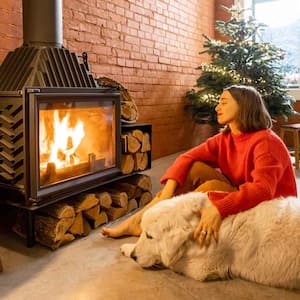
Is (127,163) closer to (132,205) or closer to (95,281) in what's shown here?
(132,205)

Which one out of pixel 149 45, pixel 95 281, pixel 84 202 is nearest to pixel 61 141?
pixel 84 202

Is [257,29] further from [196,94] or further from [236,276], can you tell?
[236,276]

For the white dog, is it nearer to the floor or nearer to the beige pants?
the floor

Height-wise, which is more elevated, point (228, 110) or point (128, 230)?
point (228, 110)

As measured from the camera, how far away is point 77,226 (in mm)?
2174

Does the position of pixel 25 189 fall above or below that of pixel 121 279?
above

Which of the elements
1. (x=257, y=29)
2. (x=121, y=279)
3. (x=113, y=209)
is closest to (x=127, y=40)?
(x=257, y=29)

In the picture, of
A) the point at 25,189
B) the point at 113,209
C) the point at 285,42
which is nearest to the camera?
the point at 25,189

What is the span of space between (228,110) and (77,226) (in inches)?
41.2

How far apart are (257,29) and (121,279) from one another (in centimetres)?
374

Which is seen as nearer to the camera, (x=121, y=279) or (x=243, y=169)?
(x=121, y=279)

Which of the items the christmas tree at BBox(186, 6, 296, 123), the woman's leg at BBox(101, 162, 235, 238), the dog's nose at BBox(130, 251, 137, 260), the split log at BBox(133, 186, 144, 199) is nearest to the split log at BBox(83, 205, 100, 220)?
the woman's leg at BBox(101, 162, 235, 238)

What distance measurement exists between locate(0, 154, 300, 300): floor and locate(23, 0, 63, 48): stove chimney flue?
1.16 m

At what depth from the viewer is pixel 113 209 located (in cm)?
250
